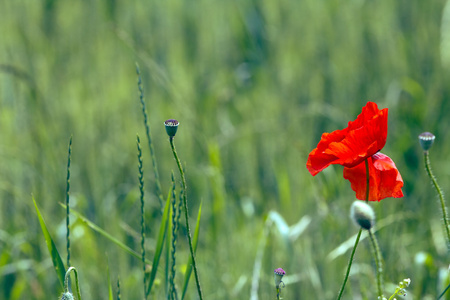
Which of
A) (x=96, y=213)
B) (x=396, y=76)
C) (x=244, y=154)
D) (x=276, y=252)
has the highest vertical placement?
(x=396, y=76)

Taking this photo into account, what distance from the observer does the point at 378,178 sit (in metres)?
0.81

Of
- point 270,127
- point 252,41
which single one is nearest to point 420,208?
point 270,127

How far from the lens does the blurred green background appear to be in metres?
1.55

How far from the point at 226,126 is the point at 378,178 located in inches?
53.9

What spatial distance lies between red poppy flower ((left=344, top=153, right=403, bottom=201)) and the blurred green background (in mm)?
482

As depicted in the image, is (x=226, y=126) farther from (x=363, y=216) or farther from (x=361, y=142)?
(x=363, y=216)

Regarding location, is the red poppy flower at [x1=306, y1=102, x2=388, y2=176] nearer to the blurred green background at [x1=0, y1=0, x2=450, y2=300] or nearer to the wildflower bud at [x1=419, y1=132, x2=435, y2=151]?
the wildflower bud at [x1=419, y1=132, x2=435, y2=151]

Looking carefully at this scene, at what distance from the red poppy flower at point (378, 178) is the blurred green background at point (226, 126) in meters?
0.48

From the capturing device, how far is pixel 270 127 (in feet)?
6.67

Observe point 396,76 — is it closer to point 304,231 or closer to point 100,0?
point 304,231

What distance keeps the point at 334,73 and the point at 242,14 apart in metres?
0.44

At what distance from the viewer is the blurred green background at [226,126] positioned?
61.1 inches

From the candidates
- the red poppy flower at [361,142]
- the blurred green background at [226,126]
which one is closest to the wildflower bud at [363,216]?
the red poppy flower at [361,142]

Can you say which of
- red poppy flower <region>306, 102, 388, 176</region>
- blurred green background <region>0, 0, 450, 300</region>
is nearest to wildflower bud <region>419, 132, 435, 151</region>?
red poppy flower <region>306, 102, 388, 176</region>
